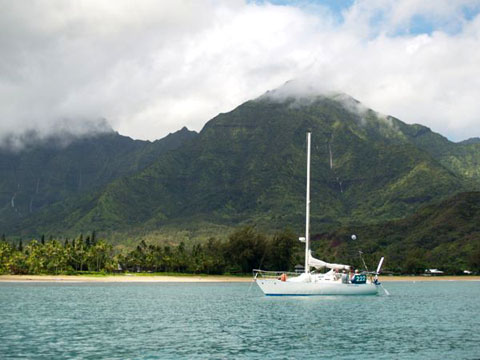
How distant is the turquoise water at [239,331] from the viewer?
38.2m

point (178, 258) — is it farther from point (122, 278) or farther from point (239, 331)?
point (239, 331)

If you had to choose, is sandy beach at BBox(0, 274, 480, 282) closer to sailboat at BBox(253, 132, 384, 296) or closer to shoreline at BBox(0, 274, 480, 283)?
shoreline at BBox(0, 274, 480, 283)

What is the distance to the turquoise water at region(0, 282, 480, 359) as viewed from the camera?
125 feet

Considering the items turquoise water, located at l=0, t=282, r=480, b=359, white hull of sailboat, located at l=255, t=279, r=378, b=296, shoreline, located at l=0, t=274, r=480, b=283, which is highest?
shoreline, located at l=0, t=274, r=480, b=283

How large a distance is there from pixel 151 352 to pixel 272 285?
46796 mm

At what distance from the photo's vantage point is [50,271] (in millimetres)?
176375

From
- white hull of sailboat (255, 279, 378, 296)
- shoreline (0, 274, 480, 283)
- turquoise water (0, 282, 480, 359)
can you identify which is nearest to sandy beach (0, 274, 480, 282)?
shoreline (0, 274, 480, 283)

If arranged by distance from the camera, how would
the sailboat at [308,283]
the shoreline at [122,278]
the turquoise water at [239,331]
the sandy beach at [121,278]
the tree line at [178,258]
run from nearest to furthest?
the turquoise water at [239,331] < the sailboat at [308,283] < the shoreline at [122,278] < the sandy beach at [121,278] < the tree line at [178,258]

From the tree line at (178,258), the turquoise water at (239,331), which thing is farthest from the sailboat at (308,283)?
the tree line at (178,258)

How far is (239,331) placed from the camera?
1922 inches

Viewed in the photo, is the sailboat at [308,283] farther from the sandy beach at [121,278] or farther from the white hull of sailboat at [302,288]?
the sandy beach at [121,278]

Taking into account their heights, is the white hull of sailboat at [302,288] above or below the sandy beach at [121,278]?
below

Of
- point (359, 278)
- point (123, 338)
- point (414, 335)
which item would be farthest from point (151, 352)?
point (359, 278)

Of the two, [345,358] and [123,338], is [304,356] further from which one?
[123,338]
